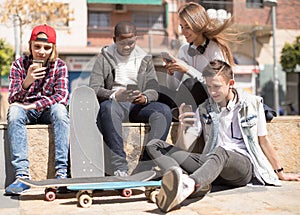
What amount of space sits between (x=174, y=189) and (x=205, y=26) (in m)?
1.71

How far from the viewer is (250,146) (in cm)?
354

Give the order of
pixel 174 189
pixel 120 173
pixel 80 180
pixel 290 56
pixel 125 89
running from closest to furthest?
pixel 174 189 < pixel 80 180 < pixel 120 173 < pixel 125 89 < pixel 290 56

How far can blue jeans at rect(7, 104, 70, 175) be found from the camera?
3.48 m

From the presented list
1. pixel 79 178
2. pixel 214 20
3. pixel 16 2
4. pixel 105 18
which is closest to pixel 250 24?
pixel 105 18

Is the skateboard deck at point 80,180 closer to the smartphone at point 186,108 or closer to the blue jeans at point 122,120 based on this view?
the blue jeans at point 122,120

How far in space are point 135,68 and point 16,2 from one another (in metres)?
8.43

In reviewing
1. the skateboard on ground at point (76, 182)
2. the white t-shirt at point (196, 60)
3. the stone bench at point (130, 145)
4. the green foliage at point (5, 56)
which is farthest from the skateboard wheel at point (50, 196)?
the green foliage at point (5, 56)

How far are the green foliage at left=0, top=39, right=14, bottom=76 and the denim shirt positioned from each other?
14.0m

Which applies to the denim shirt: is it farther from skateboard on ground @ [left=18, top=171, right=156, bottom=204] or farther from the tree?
the tree

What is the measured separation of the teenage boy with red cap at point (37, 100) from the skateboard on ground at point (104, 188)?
48cm

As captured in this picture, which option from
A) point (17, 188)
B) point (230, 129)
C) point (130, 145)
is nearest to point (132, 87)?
point (130, 145)

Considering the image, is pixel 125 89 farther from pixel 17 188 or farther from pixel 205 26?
pixel 17 188

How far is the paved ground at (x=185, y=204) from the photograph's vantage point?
285cm

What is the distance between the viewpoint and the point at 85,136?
12.0ft
